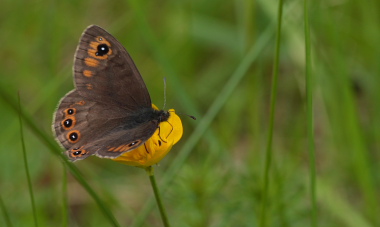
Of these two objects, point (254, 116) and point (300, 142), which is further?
point (300, 142)

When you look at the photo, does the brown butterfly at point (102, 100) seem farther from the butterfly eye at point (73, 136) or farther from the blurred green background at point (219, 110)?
the blurred green background at point (219, 110)

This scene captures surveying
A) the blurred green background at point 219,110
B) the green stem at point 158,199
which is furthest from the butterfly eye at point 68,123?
the green stem at point 158,199

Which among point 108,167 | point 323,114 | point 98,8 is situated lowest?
point 108,167

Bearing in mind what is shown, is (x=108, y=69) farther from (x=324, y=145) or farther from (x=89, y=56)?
(x=324, y=145)

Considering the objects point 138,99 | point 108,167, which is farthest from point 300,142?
point 138,99

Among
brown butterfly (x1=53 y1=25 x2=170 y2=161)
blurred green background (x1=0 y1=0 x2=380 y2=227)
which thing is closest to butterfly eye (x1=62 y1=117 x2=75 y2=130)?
brown butterfly (x1=53 y1=25 x2=170 y2=161)

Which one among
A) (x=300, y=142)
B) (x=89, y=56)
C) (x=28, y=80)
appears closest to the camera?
(x=89, y=56)

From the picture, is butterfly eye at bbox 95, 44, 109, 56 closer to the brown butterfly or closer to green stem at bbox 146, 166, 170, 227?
the brown butterfly
